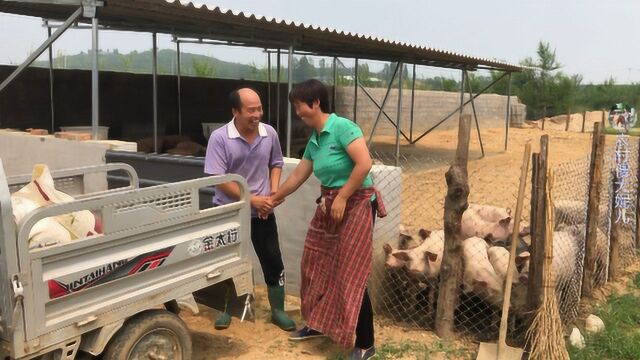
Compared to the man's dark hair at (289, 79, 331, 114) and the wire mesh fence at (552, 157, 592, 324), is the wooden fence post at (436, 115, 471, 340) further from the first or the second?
the man's dark hair at (289, 79, 331, 114)

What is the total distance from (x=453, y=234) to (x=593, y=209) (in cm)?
159

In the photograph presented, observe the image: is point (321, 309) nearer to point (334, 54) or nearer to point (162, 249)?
point (162, 249)

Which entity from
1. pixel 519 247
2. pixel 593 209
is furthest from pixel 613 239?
pixel 519 247

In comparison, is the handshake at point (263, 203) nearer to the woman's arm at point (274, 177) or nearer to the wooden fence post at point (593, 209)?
the woman's arm at point (274, 177)

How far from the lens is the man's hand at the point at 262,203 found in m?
3.41

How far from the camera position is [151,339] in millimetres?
2768

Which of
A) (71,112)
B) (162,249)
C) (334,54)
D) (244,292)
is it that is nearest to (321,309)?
(244,292)

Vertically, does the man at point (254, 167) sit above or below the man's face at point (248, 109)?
below

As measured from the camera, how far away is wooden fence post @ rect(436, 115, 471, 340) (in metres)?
3.52

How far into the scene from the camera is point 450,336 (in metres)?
3.77

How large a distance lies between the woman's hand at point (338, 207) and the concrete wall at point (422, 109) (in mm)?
13632

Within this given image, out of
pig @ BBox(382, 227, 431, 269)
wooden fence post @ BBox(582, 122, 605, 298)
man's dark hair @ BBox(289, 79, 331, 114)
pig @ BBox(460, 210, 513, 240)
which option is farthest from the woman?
wooden fence post @ BBox(582, 122, 605, 298)

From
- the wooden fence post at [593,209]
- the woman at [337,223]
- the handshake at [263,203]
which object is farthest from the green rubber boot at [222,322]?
the wooden fence post at [593,209]

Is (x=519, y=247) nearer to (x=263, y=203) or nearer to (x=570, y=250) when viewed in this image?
(x=570, y=250)
